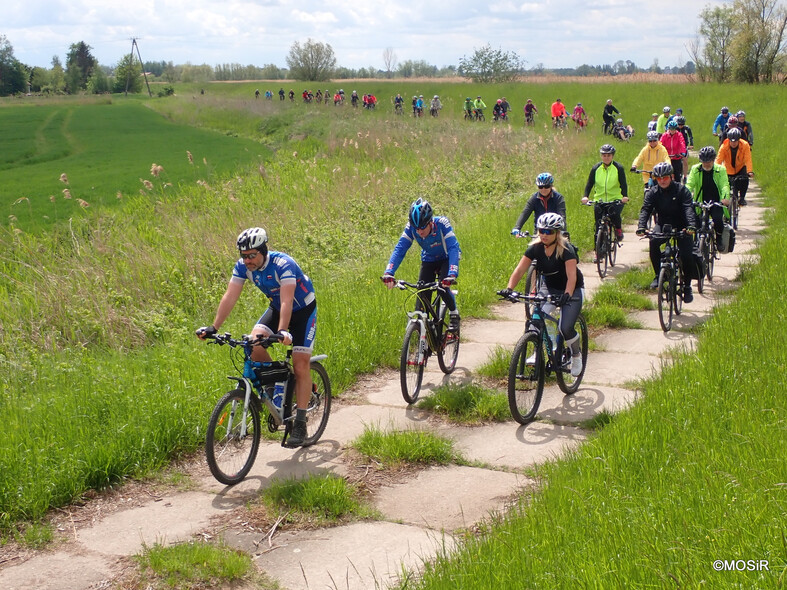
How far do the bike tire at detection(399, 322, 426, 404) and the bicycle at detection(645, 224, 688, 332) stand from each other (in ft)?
12.0

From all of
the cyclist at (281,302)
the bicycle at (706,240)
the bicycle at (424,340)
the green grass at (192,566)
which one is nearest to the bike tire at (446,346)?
the bicycle at (424,340)

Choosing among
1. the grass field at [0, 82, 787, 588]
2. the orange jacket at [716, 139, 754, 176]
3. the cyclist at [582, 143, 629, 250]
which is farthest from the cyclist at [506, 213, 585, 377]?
the orange jacket at [716, 139, 754, 176]

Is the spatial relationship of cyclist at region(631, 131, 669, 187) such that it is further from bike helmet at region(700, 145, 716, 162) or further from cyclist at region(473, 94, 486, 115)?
cyclist at region(473, 94, 486, 115)

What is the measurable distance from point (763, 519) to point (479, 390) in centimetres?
403

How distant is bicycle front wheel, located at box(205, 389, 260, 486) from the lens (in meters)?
5.95

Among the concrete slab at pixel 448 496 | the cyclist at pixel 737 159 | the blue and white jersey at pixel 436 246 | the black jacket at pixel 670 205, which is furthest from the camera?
the cyclist at pixel 737 159

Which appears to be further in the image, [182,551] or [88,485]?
[88,485]

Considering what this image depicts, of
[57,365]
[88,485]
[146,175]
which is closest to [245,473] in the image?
[88,485]

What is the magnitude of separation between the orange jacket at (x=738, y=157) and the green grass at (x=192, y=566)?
13845 millimetres

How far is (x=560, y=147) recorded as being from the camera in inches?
1086

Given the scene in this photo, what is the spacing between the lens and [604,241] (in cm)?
1320

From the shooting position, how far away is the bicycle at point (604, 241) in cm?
1310

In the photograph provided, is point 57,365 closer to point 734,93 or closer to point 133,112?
point 734,93

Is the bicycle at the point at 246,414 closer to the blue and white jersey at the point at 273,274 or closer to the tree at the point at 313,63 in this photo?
the blue and white jersey at the point at 273,274
